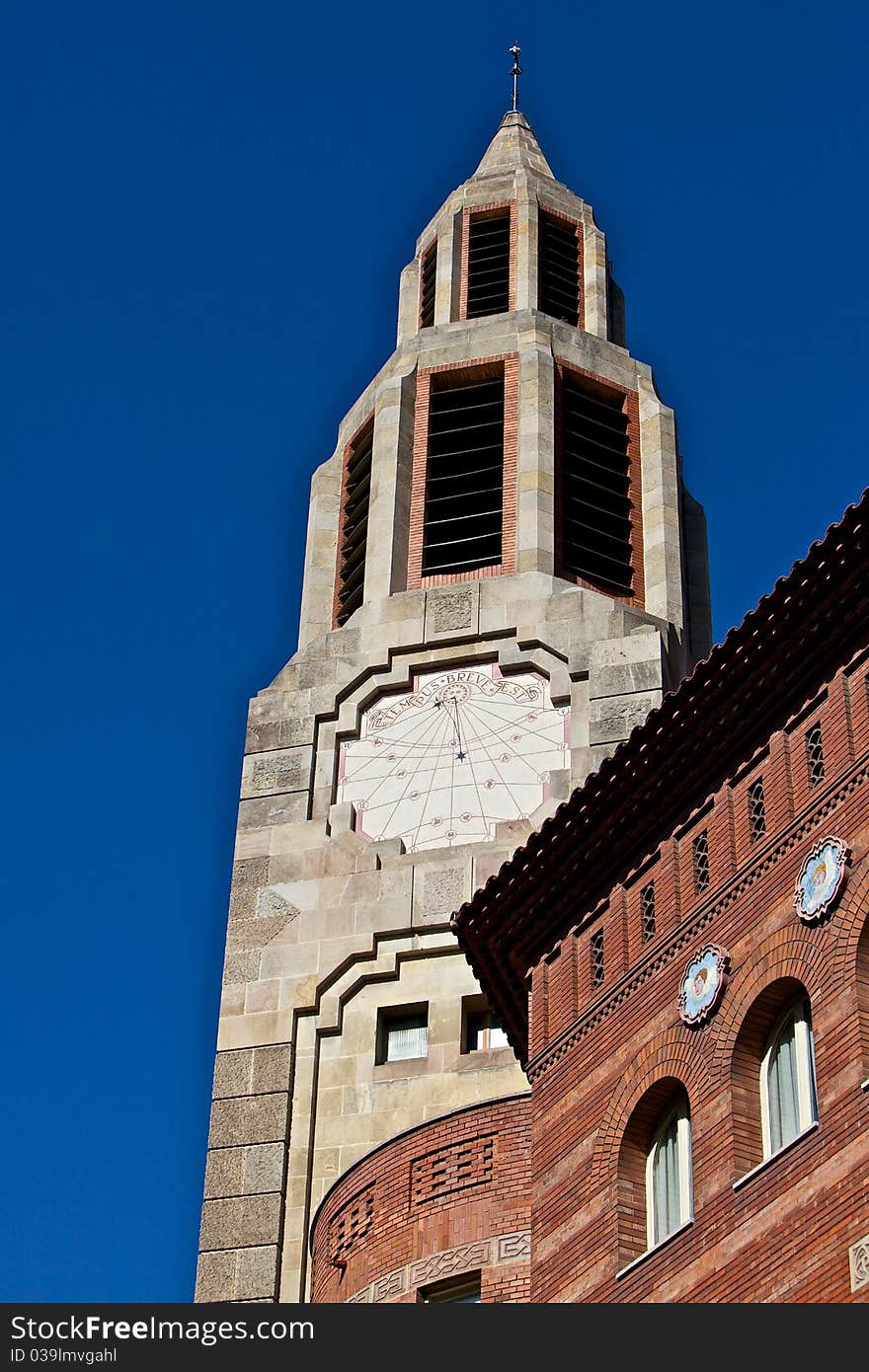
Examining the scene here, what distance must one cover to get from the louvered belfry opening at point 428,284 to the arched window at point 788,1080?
34.0 metres

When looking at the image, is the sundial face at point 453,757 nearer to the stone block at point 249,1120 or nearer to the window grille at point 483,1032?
the window grille at point 483,1032

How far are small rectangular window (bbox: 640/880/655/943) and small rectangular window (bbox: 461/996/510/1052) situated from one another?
13278mm

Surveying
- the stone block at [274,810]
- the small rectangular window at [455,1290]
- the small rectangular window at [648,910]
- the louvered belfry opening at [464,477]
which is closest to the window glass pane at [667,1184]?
the small rectangular window at [648,910]

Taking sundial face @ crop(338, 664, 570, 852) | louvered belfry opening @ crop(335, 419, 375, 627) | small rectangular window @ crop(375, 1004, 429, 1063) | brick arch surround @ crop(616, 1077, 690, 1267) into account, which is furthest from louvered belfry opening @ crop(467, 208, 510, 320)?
brick arch surround @ crop(616, 1077, 690, 1267)

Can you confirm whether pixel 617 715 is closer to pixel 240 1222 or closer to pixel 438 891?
pixel 438 891

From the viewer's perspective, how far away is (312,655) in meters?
52.4

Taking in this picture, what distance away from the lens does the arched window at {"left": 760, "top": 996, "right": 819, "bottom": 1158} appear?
27469mm

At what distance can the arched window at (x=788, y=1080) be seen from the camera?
2747cm

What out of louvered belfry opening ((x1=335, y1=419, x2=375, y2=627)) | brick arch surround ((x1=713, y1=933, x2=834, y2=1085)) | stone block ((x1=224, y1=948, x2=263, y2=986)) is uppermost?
louvered belfry opening ((x1=335, y1=419, x2=375, y2=627))

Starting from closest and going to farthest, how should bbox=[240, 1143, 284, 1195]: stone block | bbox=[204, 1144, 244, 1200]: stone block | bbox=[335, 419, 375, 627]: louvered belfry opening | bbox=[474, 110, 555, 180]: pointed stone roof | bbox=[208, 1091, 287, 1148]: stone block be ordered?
bbox=[240, 1143, 284, 1195]: stone block
bbox=[204, 1144, 244, 1200]: stone block
bbox=[208, 1091, 287, 1148]: stone block
bbox=[335, 419, 375, 627]: louvered belfry opening
bbox=[474, 110, 555, 180]: pointed stone roof

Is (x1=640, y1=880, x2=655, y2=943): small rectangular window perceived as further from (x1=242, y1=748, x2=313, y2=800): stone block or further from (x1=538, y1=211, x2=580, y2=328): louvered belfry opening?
(x1=538, y1=211, x2=580, y2=328): louvered belfry opening

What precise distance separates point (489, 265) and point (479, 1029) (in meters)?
21.9

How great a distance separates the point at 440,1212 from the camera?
34344mm
